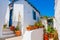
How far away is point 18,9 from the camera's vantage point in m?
7.40

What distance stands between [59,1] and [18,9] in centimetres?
579

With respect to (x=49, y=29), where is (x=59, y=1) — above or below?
above

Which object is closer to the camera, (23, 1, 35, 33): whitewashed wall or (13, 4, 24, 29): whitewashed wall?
(13, 4, 24, 29): whitewashed wall

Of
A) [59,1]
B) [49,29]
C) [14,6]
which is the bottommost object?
[49,29]

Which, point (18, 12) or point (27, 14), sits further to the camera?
point (27, 14)

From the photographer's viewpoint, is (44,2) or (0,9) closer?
(0,9)

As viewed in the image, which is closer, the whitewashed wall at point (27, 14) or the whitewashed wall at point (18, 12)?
the whitewashed wall at point (18, 12)

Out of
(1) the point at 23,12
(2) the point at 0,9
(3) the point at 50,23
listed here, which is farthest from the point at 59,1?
(3) the point at 50,23

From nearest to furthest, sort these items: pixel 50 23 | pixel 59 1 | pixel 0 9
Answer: pixel 59 1, pixel 0 9, pixel 50 23

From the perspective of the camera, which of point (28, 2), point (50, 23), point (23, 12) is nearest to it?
point (23, 12)

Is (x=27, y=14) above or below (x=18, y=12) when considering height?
below

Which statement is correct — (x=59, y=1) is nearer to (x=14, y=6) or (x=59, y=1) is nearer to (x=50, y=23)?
(x=14, y=6)

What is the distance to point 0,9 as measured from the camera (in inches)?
195

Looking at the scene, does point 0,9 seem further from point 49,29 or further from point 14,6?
point 49,29
